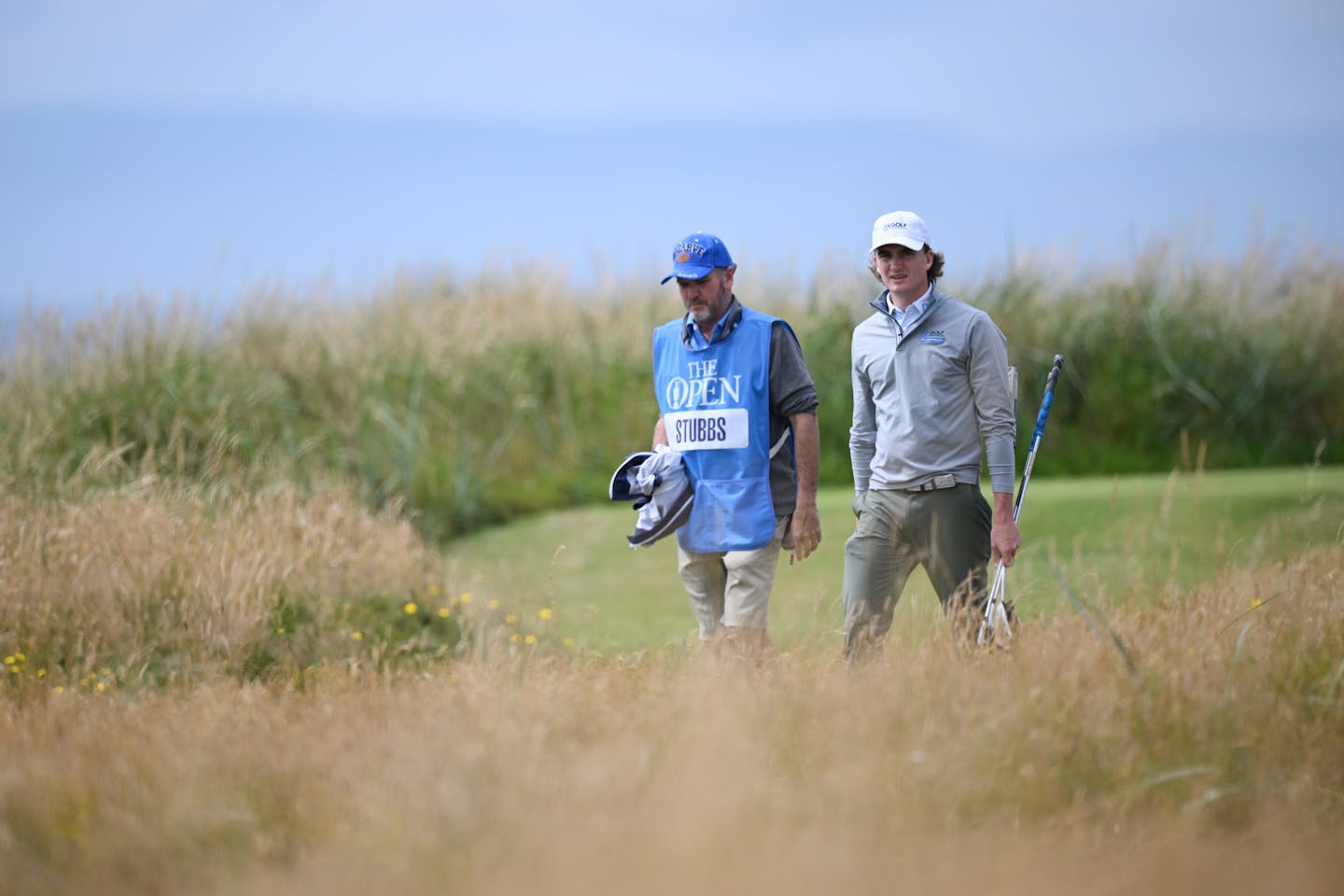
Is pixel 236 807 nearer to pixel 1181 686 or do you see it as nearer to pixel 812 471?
pixel 812 471

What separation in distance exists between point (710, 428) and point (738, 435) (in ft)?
0.35

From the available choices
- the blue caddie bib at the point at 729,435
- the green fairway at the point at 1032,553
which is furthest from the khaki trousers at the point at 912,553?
the green fairway at the point at 1032,553

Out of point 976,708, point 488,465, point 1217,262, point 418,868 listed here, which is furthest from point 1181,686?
A: point 1217,262

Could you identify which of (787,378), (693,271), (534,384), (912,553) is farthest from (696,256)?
(534,384)

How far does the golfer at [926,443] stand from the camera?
15.5ft

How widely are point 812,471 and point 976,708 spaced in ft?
3.85

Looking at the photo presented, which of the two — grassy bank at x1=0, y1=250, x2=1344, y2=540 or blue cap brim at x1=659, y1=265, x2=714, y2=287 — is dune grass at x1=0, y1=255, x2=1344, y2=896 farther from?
blue cap brim at x1=659, y1=265, x2=714, y2=287

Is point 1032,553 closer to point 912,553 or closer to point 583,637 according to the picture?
point 583,637

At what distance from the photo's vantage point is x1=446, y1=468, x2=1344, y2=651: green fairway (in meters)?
7.39

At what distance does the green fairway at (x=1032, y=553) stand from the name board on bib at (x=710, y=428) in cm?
178

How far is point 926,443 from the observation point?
482 centimetres

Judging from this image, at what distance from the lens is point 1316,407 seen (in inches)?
523

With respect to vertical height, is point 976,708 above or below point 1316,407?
above

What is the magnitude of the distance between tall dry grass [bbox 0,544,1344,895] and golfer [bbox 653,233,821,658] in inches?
15.4
